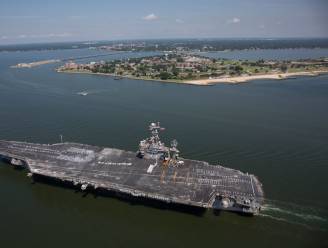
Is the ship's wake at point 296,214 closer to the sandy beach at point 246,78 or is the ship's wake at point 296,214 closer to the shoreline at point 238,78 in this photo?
the shoreline at point 238,78

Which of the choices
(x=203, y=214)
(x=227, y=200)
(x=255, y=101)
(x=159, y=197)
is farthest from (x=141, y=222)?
(x=255, y=101)

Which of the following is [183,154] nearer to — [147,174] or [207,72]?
[147,174]

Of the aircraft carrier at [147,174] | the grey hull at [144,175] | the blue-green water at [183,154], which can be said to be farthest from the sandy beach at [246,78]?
the grey hull at [144,175]

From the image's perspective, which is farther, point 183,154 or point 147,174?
point 183,154

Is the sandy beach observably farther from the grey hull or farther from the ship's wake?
the ship's wake

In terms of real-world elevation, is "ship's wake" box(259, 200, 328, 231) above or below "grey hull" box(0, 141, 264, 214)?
below

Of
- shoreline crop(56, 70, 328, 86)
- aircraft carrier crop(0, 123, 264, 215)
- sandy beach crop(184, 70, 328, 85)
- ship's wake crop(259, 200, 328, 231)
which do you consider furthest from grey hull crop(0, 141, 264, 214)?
sandy beach crop(184, 70, 328, 85)

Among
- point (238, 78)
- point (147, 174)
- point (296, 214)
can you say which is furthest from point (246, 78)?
point (296, 214)
